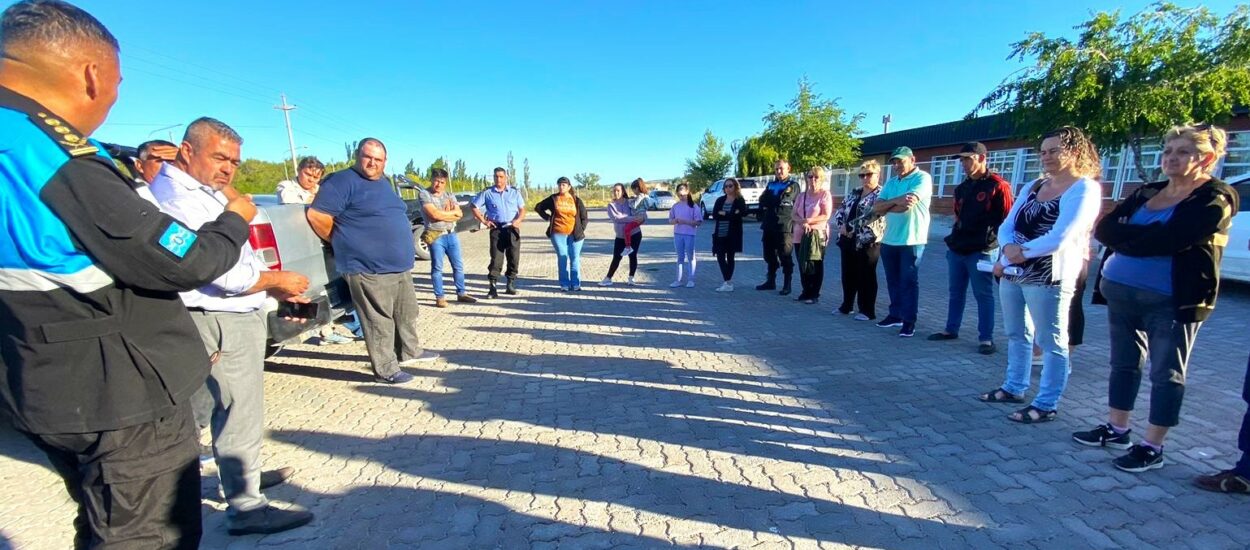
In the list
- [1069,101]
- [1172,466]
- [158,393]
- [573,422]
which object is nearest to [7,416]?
[158,393]

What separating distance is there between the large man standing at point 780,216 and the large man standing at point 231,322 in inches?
241

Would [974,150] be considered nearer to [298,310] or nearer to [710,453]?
[710,453]

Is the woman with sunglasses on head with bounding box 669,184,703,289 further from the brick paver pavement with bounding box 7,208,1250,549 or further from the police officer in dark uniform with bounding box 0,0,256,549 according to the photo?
the police officer in dark uniform with bounding box 0,0,256,549

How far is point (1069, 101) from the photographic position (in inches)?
399

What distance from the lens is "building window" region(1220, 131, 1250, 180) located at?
1475cm

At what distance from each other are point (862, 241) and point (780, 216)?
1.64 metres

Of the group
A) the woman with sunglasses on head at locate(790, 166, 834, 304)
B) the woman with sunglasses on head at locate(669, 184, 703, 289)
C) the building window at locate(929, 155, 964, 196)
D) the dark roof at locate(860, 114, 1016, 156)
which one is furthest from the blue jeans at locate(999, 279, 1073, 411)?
the building window at locate(929, 155, 964, 196)

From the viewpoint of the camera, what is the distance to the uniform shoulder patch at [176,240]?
1.49m

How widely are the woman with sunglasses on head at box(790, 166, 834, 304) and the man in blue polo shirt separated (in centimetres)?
370

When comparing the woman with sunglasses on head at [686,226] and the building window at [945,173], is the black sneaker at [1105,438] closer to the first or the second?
the woman with sunglasses on head at [686,226]

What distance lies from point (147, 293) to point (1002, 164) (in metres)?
26.4

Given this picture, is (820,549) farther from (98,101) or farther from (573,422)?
(98,101)

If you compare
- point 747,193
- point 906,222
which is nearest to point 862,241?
point 906,222

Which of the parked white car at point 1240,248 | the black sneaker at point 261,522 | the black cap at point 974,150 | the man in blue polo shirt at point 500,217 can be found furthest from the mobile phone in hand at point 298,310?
the parked white car at point 1240,248
